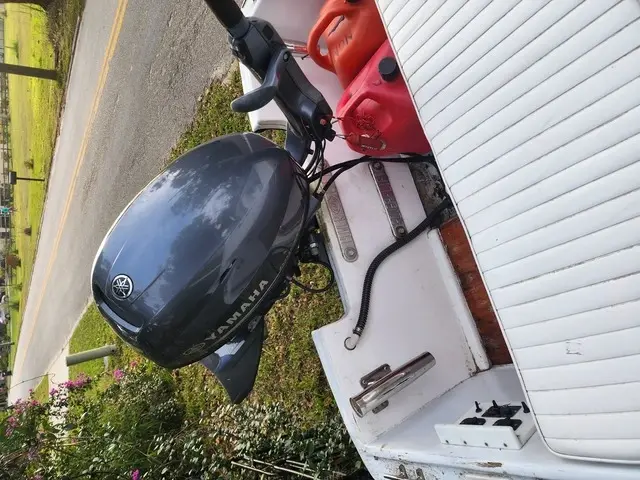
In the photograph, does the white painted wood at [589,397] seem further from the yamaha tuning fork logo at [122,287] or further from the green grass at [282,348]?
the green grass at [282,348]

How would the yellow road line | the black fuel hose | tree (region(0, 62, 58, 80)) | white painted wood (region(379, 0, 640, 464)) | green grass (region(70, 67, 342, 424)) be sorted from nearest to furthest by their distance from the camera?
white painted wood (region(379, 0, 640, 464)) → the black fuel hose → green grass (region(70, 67, 342, 424)) → the yellow road line → tree (region(0, 62, 58, 80))

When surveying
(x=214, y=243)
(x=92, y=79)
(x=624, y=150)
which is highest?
(x=92, y=79)

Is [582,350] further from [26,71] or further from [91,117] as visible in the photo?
[26,71]

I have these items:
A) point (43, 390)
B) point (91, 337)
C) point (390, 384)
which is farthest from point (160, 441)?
point (43, 390)

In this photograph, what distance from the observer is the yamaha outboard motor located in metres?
1.44

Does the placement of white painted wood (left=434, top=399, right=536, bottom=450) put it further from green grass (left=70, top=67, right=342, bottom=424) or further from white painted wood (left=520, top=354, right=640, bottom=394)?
green grass (left=70, top=67, right=342, bottom=424)

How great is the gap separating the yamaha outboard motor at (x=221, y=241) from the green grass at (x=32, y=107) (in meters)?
6.79

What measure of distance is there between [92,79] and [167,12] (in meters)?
2.29

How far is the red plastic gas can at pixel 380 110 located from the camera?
1.67 meters

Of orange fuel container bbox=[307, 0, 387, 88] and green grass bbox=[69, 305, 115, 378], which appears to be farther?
green grass bbox=[69, 305, 115, 378]

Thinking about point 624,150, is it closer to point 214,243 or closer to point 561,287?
point 561,287

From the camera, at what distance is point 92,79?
643 centimetres

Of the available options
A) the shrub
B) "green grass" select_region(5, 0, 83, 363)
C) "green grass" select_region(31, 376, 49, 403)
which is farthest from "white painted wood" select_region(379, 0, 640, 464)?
"green grass" select_region(31, 376, 49, 403)

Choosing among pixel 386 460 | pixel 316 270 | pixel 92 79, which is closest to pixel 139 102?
pixel 92 79
